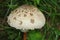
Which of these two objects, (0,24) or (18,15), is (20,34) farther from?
(18,15)

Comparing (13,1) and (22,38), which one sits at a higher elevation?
(13,1)

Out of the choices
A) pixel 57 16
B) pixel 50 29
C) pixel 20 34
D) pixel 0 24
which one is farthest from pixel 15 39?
pixel 57 16

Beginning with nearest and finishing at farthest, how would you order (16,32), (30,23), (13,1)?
1. (30,23)
2. (13,1)
3. (16,32)

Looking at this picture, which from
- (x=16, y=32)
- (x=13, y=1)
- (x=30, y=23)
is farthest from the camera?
(x=16, y=32)

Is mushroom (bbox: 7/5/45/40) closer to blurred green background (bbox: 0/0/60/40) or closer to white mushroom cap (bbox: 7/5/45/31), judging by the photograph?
white mushroom cap (bbox: 7/5/45/31)

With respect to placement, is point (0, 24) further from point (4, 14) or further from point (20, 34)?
point (20, 34)

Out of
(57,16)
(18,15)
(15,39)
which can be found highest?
(18,15)

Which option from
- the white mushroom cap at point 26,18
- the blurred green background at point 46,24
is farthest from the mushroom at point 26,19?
the blurred green background at point 46,24

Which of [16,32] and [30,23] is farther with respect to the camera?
[16,32]
